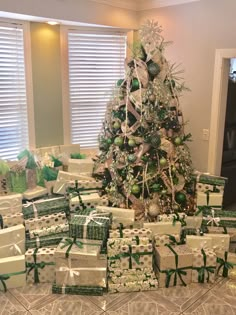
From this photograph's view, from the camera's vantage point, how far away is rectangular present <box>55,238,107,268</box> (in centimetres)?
245

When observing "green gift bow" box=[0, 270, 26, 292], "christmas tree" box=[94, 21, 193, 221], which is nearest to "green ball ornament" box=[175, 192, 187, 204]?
"christmas tree" box=[94, 21, 193, 221]

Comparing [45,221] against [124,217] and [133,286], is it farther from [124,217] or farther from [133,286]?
[133,286]

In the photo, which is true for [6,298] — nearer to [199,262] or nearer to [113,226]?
[113,226]

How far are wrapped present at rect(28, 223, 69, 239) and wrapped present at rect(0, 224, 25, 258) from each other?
109mm

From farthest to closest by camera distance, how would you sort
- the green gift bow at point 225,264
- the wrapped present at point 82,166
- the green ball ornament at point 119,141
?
the wrapped present at point 82,166 < the green ball ornament at point 119,141 < the green gift bow at point 225,264

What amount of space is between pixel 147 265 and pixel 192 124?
1.86 m

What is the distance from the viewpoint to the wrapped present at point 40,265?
258cm

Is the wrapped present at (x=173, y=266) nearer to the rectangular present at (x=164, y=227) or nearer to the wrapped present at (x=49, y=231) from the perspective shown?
the rectangular present at (x=164, y=227)

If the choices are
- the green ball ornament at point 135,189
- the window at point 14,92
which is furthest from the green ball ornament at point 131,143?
the window at point 14,92

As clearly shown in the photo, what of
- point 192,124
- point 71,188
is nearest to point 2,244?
point 71,188

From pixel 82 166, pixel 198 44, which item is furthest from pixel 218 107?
pixel 82 166

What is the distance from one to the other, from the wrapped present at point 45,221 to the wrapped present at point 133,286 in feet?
2.39

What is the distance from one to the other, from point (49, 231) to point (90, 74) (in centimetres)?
221

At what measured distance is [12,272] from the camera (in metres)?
2.53
